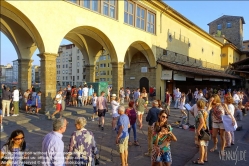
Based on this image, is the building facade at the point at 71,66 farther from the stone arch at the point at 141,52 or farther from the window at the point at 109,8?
the window at the point at 109,8

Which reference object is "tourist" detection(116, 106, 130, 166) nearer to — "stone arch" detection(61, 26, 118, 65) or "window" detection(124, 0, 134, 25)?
"stone arch" detection(61, 26, 118, 65)

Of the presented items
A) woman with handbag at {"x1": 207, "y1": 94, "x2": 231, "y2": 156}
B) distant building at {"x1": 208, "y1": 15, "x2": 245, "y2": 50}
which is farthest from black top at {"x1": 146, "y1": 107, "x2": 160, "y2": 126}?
distant building at {"x1": 208, "y1": 15, "x2": 245, "y2": 50}

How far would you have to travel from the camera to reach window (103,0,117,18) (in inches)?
527

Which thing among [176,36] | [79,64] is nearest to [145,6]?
[176,36]

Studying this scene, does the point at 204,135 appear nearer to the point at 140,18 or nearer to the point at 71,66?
the point at 140,18

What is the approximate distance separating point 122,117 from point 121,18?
1168cm

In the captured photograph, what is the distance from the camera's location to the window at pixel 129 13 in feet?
50.0

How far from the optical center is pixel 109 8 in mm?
13688

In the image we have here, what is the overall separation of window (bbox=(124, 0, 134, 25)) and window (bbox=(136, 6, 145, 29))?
0.84m

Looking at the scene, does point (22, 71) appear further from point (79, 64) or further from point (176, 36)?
point (79, 64)

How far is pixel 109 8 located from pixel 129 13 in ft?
8.10

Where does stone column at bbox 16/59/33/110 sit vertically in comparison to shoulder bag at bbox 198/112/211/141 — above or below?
above

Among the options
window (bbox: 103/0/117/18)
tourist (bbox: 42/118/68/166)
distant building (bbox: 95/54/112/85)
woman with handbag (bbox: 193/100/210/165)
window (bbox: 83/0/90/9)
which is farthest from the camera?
distant building (bbox: 95/54/112/85)

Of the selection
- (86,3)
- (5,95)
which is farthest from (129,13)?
(5,95)
